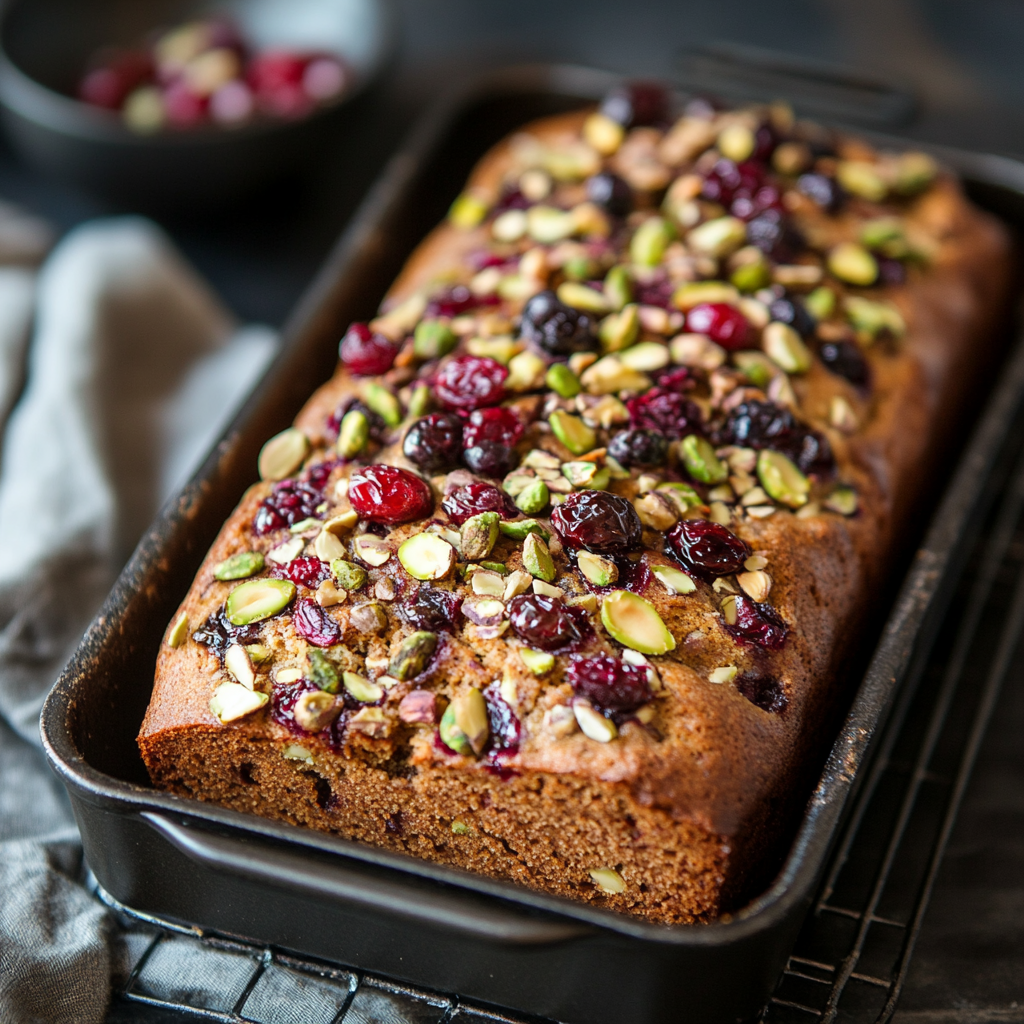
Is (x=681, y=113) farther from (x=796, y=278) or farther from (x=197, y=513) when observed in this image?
(x=197, y=513)

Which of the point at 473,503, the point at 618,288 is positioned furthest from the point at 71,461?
the point at 618,288

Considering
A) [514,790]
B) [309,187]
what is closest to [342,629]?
[514,790]

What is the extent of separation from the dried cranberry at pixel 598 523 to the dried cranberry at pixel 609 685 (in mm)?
208

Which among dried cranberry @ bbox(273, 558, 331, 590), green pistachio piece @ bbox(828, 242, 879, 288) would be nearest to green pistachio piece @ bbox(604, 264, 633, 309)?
green pistachio piece @ bbox(828, 242, 879, 288)

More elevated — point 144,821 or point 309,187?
point 144,821

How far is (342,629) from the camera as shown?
1808mm

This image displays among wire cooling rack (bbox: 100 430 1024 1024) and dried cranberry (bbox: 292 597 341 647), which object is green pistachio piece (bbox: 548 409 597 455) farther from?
wire cooling rack (bbox: 100 430 1024 1024)

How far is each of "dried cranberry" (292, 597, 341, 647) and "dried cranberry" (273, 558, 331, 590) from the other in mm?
46

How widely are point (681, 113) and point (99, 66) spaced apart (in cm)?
175

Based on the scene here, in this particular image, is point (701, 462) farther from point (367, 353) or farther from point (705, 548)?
point (367, 353)

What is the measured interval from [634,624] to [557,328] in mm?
647

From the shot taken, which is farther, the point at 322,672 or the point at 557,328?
the point at 557,328

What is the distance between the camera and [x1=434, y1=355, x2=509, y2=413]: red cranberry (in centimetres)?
208

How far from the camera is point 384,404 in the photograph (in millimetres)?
2141
